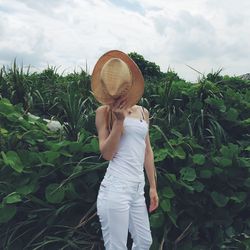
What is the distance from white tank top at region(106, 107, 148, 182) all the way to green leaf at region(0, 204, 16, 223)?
4.02 feet

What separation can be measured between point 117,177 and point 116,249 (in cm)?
46

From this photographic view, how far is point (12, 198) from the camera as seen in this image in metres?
4.06

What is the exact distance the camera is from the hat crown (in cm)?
314

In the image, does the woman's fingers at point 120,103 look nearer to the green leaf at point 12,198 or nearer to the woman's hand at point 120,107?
the woman's hand at point 120,107

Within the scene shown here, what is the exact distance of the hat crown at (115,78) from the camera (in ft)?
10.3

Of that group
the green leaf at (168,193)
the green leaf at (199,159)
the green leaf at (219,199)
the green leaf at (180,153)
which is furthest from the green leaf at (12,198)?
the green leaf at (219,199)

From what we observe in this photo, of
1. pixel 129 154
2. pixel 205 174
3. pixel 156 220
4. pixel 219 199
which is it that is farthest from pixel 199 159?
pixel 129 154

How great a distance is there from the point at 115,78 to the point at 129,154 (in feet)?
1.50

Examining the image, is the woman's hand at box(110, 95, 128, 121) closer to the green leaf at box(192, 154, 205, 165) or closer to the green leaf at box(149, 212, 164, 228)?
the green leaf at box(149, 212, 164, 228)

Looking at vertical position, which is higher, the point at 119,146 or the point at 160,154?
the point at 119,146

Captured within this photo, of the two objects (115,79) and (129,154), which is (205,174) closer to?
(129,154)

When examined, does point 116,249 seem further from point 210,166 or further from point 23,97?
point 23,97

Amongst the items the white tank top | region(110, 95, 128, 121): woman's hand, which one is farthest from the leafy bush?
region(110, 95, 128, 121): woman's hand

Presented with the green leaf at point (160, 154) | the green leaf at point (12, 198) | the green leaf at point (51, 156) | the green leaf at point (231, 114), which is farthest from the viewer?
the green leaf at point (231, 114)
